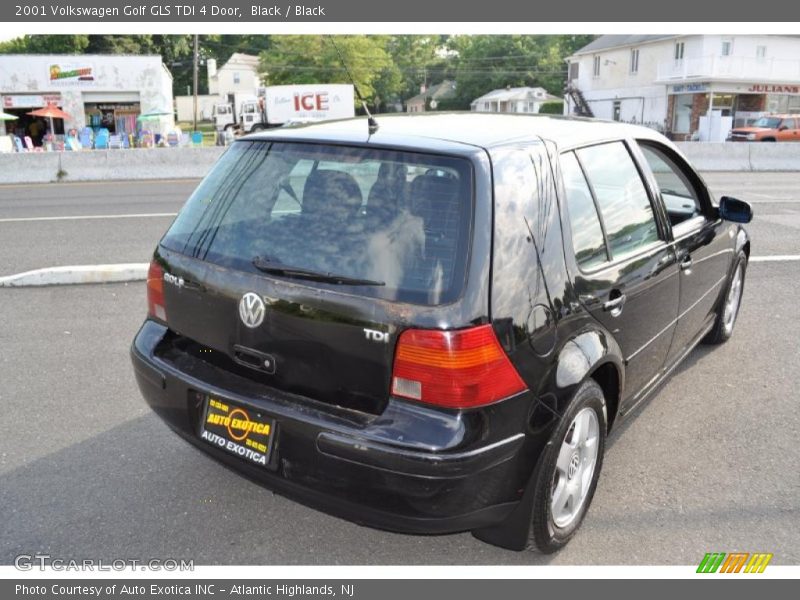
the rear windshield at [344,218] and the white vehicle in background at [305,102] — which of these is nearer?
the rear windshield at [344,218]

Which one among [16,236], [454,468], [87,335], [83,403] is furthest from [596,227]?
[16,236]

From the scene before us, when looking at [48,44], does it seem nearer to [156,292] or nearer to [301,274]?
[156,292]

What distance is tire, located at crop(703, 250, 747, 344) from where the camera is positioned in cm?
507

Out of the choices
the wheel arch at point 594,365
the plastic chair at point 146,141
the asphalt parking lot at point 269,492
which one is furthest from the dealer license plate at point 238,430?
the plastic chair at point 146,141

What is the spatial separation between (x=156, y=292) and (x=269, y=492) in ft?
3.59

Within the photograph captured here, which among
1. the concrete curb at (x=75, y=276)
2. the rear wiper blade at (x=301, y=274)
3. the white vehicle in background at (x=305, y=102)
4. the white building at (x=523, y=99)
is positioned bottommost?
the concrete curb at (x=75, y=276)

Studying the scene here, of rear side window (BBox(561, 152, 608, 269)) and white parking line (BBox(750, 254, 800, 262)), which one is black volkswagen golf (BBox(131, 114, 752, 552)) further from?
white parking line (BBox(750, 254, 800, 262))

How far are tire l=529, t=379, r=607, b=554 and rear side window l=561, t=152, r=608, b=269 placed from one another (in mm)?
539

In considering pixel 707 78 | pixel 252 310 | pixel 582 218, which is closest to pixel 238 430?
Answer: pixel 252 310

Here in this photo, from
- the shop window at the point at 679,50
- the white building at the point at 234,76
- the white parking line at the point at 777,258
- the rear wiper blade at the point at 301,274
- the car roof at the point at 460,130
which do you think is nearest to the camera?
the rear wiper blade at the point at 301,274

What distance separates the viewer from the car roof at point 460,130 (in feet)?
9.15

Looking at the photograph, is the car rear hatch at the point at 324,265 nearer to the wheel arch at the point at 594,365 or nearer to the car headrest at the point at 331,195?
the car headrest at the point at 331,195

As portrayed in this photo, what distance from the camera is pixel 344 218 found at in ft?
8.73

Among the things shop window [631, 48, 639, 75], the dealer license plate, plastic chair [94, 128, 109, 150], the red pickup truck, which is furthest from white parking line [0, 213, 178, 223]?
shop window [631, 48, 639, 75]
